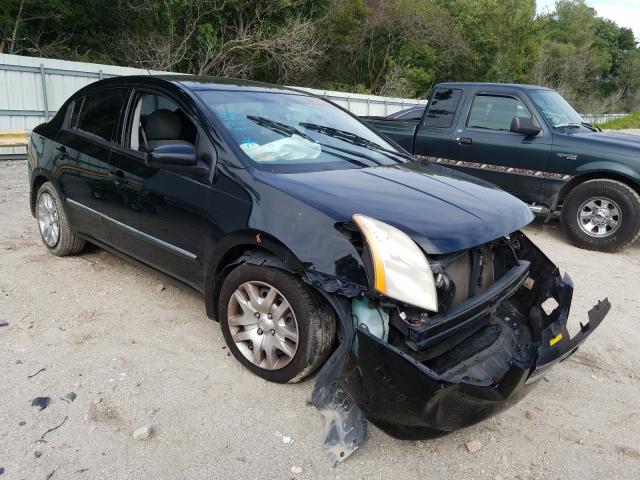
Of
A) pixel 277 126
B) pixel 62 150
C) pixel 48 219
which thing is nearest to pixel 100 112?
pixel 62 150

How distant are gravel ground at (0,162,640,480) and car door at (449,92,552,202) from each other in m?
2.81

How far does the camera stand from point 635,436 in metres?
2.84

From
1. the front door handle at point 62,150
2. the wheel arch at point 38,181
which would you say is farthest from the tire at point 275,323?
the wheel arch at point 38,181

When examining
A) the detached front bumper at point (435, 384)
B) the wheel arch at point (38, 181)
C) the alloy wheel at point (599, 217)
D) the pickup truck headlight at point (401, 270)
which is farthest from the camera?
the alloy wheel at point (599, 217)

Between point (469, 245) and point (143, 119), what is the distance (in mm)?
2593

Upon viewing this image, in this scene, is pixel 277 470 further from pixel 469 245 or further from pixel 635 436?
pixel 635 436

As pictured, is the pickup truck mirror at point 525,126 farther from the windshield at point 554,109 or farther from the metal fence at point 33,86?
the metal fence at point 33,86

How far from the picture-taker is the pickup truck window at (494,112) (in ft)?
22.4

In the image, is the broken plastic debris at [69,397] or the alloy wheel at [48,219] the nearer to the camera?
the broken plastic debris at [69,397]

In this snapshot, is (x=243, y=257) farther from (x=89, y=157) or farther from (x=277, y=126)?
(x=89, y=157)

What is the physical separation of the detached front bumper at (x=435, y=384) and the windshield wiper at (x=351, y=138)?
1809 millimetres

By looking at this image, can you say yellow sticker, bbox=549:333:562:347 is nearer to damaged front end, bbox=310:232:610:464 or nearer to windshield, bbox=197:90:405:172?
damaged front end, bbox=310:232:610:464

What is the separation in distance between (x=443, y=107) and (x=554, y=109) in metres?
1.41

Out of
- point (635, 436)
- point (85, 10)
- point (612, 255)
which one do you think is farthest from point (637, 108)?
point (635, 436)
